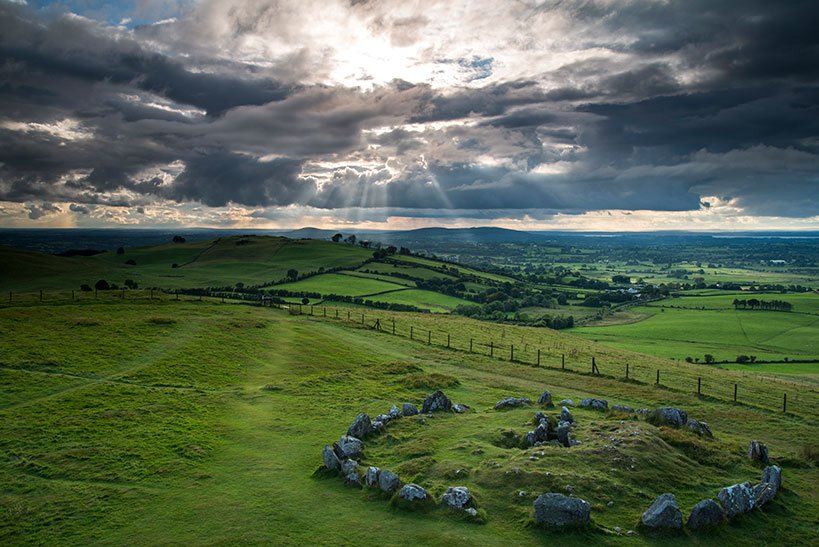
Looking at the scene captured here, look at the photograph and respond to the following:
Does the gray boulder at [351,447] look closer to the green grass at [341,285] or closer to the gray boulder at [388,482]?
the gray boulder at [388,482]

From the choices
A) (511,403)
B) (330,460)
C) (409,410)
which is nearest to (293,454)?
(330,460)

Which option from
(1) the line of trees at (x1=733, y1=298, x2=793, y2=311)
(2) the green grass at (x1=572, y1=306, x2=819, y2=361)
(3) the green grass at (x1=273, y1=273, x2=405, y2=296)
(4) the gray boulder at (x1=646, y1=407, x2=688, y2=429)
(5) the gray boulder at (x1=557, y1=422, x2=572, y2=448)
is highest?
(5) the gray boulder at (x1=557, y1=422, x2=572, y2=448)

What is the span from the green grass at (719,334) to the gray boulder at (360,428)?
7695cm

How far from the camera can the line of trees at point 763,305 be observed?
491 feet

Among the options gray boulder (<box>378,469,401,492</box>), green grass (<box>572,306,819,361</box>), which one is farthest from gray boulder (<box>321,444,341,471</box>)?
green grass (<box>572,306,819,361</box>)

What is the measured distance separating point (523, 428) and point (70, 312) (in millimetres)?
60008

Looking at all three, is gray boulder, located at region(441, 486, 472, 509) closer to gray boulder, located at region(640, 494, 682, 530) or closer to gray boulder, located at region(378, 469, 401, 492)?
gray boulder, located at region(378, 469, 401, 492)

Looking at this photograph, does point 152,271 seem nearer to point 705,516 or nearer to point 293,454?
point 293,454

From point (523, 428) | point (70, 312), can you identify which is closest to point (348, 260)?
point (70, 312)

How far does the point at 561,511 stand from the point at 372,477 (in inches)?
332

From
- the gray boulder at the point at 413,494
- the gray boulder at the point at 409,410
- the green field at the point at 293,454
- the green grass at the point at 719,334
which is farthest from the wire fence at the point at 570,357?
the gray boulder at the point at 413,494

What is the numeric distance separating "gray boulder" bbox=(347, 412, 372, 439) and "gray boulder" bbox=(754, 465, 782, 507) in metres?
19.3

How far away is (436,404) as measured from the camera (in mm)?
35250

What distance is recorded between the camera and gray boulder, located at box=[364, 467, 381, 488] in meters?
23.2
